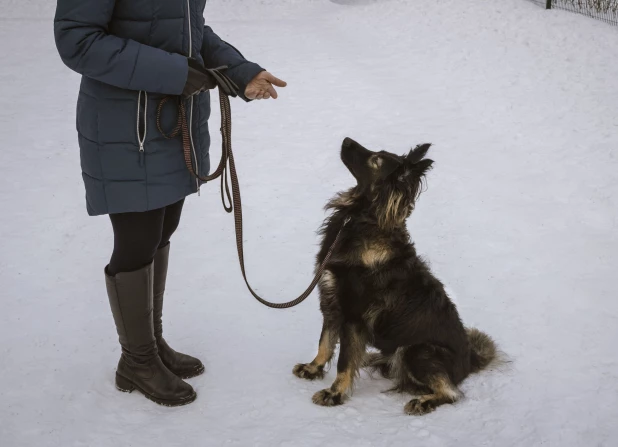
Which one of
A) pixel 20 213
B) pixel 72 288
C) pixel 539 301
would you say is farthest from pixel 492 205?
pixel 20 213

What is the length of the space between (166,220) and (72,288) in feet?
5.11

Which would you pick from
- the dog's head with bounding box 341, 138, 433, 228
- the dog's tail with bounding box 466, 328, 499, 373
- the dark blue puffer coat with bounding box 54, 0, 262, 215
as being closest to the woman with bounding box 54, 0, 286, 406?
the dark blue puffer coat with bounding box 54, 0, 262, 215

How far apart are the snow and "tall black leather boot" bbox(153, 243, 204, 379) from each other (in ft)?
0.43

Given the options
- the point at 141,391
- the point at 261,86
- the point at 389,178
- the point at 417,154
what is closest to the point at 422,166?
the point at 417,154

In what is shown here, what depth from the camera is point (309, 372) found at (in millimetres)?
3312

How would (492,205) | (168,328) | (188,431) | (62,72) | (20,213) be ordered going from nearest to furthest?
(188,431) < (168,328) < (20,213) < (492,205) < (62,72)

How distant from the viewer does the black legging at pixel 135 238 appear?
2.66m

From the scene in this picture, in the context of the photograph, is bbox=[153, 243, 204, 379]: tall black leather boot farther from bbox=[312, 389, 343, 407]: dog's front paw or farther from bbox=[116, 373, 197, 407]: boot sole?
bbox=[312, 389, 343, 407]: dog's front paw

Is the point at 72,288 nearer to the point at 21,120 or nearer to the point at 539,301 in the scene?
the point at 539,301

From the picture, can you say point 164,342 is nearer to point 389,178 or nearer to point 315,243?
point 389,178

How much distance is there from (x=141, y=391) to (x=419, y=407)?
4.39ft

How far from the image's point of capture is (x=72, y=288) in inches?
163

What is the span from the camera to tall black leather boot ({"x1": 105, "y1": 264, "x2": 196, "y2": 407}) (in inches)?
111

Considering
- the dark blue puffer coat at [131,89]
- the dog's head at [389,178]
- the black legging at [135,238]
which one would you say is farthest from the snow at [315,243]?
the dark blue puffer coat at [131,89]
